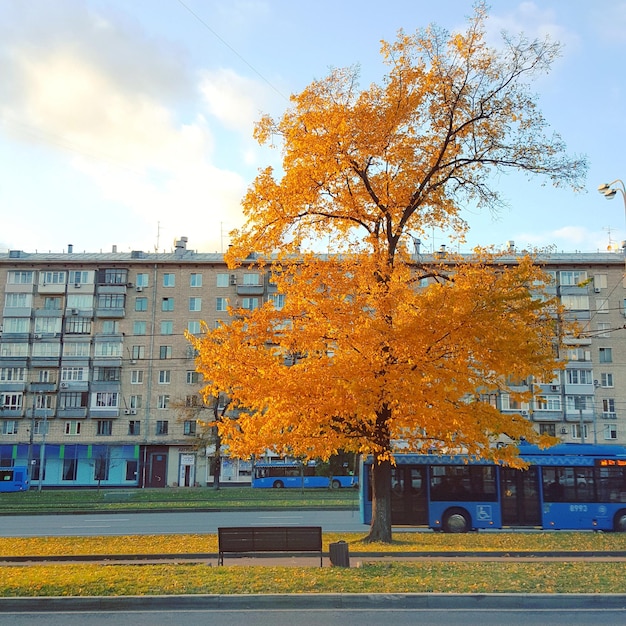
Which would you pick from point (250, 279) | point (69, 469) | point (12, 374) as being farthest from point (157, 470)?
point (250, 279)

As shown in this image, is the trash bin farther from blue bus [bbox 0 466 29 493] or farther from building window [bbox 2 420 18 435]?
building window [bbox 2 420 18 435]

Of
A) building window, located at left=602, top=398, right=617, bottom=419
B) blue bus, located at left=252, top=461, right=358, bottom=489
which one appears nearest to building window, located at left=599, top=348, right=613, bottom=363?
building window, located at left=602, top=398, right=617, bottom=419

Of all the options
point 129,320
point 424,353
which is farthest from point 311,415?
point 129,320

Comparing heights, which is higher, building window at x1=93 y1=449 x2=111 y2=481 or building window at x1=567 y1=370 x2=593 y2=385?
building window at x1=567 y1=370 x2=593 y2=385

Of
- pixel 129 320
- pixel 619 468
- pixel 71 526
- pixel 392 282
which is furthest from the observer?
pixel 129 320

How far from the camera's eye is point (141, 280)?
68.9 metres

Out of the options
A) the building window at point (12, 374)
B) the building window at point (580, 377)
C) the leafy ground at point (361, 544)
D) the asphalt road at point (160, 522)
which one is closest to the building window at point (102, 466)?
the building window at point (12, 374)

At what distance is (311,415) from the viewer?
1634 cm

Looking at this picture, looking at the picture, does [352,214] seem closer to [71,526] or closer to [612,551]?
[612,551]

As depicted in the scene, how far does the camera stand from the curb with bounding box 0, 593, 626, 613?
1026 cm

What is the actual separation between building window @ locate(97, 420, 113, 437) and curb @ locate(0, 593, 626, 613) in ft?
191

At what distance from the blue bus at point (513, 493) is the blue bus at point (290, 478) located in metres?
32.9

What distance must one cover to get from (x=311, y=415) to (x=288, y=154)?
22.8 feet

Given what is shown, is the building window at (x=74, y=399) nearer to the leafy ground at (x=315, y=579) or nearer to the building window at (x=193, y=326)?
the building window at (x=193, y=326)
